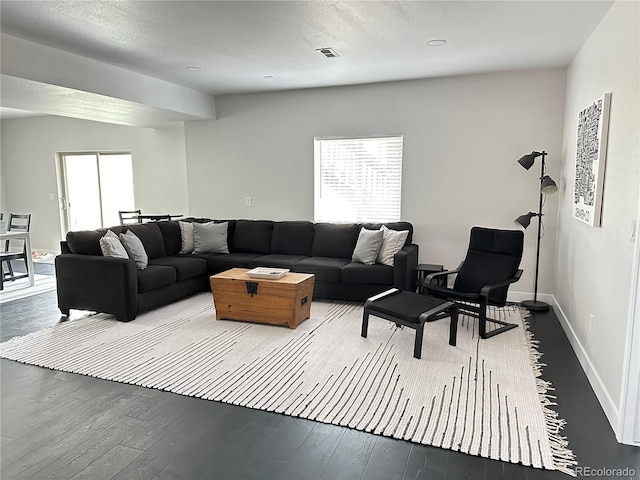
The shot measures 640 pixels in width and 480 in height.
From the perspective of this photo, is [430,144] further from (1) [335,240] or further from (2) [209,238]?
(2) [209,238]

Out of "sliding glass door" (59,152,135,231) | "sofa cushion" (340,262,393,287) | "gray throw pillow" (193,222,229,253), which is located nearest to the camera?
"sofa cushion" (340,262,393,287)

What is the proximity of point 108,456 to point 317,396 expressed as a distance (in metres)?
1.23

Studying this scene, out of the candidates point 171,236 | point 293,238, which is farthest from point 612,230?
point 171,236

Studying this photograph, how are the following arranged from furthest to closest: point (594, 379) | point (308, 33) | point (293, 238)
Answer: point (293, 238), point (308, 33), point (594, 379)

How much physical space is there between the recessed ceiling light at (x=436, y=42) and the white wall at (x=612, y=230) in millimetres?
1171

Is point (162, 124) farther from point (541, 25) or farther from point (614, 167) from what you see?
point (614, 167)

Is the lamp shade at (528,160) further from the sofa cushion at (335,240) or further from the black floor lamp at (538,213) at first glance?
the sofa cushion at (335,240)

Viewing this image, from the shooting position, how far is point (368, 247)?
4926 millimetres

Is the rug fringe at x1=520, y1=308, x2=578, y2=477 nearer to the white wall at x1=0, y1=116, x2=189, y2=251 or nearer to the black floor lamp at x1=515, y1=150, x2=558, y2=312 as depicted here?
the black floor lamp at x1=515, y1=150, x2=558, y2=312

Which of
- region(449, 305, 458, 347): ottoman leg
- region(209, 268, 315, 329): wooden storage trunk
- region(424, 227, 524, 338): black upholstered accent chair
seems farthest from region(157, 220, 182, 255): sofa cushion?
region(449, 305, 458, 347): ottoman leg

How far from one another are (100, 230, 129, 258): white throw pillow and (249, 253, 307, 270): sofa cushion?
4.73 feet

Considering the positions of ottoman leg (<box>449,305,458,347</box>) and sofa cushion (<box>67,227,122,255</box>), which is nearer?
ottoman leg (<box>449,305,458,347</box>)

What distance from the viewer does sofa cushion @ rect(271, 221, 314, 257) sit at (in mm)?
5570

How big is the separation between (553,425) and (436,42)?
3095mm
